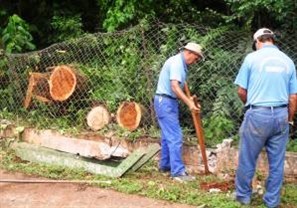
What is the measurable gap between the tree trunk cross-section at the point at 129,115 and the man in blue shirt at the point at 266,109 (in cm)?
231

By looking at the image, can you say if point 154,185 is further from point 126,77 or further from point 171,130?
point 126,77

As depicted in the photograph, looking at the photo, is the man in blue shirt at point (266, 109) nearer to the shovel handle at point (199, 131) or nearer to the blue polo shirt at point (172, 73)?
the shovel handle at point (199, 131)

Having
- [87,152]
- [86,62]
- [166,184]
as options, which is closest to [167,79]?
[166,184]

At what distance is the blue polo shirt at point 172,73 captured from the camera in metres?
6.74

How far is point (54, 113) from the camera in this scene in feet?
28.9

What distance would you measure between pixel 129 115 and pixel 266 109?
2786mm

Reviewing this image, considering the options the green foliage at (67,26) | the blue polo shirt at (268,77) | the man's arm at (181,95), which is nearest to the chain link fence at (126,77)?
the man's arm at (181,95)

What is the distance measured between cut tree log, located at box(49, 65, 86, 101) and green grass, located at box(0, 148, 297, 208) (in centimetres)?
129

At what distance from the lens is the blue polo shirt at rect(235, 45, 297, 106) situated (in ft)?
18.5

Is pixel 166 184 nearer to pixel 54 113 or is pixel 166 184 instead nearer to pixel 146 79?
pixel 146 79

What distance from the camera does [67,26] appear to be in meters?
11.3

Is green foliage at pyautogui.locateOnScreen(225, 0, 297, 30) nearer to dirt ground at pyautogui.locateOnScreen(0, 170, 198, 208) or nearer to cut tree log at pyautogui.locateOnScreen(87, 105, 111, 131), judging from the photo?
cut tree log at pyautogui.locateOnScreen(87, 105, 111, 131)

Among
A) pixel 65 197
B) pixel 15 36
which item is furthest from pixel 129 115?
pixel 15 36

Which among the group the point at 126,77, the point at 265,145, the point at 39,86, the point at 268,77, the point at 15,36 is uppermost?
the point at 15,36
